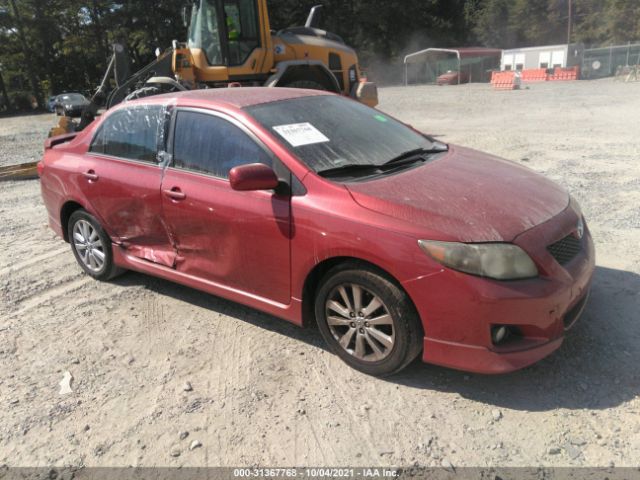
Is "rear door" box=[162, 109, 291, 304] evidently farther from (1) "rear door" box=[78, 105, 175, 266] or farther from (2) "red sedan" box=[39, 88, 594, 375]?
(1) "rear door" box=[78, 105, 175, 266]

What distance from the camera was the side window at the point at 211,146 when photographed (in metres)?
3.57

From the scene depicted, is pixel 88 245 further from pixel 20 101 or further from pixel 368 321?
pixel 20 101

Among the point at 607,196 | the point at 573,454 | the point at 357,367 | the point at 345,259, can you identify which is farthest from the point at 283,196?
the point at 607,196

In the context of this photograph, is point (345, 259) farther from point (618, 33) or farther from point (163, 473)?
point (618, 33)

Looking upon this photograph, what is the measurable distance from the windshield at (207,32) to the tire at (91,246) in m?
7.00

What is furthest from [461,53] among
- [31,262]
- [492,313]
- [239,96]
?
[492,313]

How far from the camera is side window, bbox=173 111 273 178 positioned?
3.57 m

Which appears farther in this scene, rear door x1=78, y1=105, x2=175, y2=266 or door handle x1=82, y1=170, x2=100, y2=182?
door handle x1=82, y1=170, x2=100, y2=182

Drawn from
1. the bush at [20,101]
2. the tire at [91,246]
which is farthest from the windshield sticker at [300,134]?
the bush at [20,101]

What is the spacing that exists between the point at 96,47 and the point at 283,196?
161 feet

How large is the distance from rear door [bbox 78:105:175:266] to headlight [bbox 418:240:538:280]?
7.13 ft

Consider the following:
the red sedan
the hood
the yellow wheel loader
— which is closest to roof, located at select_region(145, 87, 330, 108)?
the red sedan

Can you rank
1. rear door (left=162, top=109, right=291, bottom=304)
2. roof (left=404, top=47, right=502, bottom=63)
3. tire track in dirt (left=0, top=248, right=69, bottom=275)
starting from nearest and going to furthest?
rear door (left=162, top=109, right=291, bottom=304) → tire track in dirt (left=0, top=248, right=69, bottom=275) → roof (left=404, top=47, right=502, bottom=63)

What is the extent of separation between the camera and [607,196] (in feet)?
21.0
